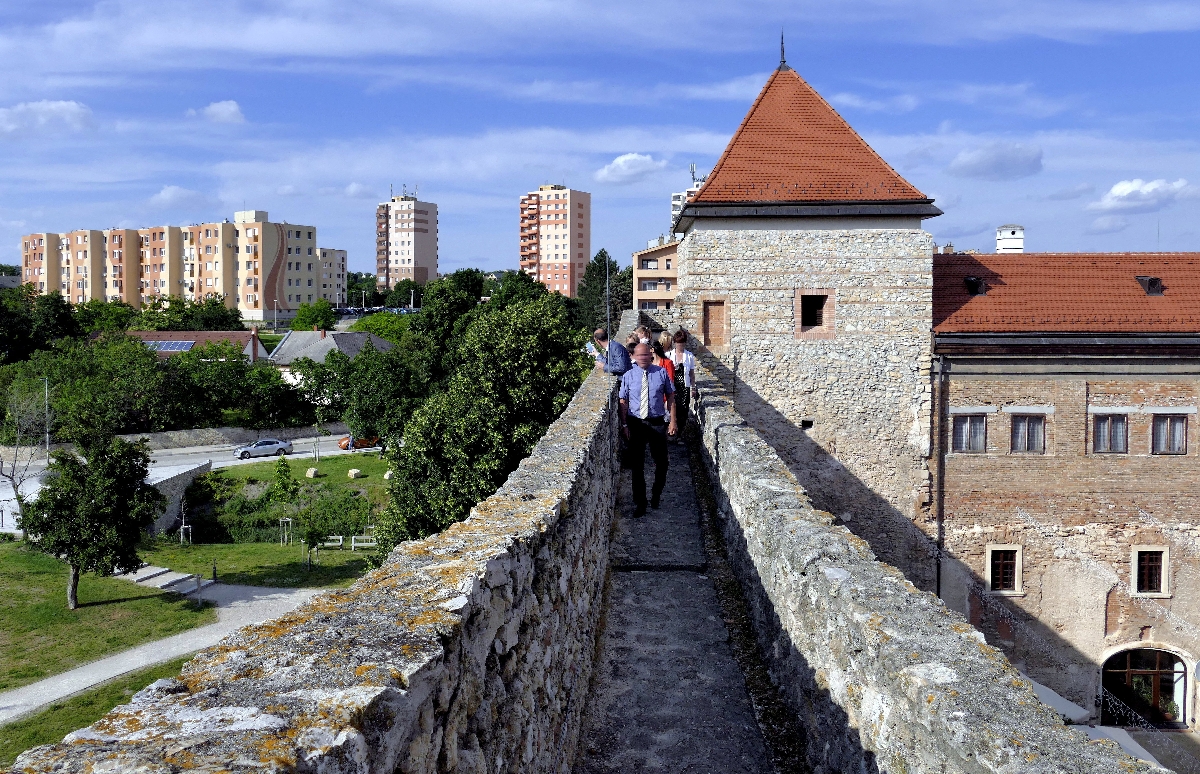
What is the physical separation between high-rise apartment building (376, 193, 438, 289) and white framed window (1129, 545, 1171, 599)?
11745 centimetres

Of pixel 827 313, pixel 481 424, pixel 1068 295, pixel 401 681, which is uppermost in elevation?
pixel 1068 295

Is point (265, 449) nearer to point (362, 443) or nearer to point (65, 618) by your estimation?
point (362, 443)

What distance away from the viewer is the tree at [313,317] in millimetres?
86188

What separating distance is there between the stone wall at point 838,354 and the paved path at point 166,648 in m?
9.75

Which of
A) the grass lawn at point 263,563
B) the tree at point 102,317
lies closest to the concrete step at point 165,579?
the grass lawn at point 263,563

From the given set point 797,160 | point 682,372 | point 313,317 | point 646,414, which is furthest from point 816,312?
point 313,317

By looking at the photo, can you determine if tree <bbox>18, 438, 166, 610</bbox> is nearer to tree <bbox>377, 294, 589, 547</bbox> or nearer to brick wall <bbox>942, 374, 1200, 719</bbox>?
tree <bbox>377, 294, 589, 547</bbox>

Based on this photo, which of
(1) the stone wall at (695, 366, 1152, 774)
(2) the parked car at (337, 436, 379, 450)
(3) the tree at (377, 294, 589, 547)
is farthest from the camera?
(2) the parked car at (337, 436, 379, 450)

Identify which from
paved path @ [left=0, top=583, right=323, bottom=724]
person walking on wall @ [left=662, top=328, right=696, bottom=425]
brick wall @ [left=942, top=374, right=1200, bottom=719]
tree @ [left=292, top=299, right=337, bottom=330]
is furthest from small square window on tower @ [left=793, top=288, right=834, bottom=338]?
tree @ [left=292, top=299, right=337, bottom=330]

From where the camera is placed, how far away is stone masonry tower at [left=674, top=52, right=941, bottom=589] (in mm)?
18406

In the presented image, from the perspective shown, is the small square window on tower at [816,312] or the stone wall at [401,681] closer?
the stone wall at [401,681]

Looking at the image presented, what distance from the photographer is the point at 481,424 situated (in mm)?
18906

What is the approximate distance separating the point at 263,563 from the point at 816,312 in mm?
21110

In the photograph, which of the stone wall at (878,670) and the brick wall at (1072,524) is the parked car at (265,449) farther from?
the stone wall at (878,670)
